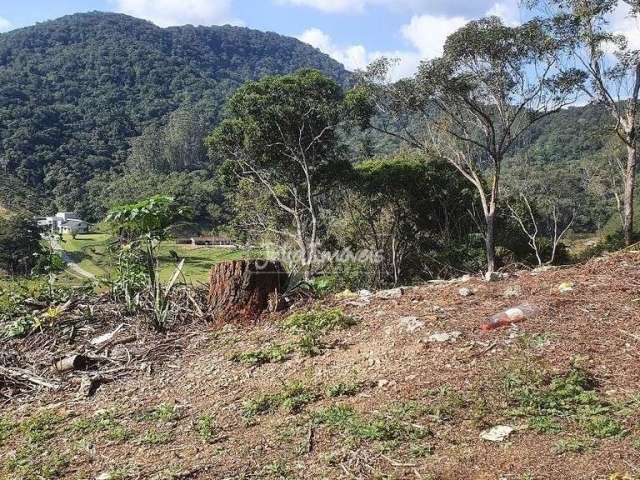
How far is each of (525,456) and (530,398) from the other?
52 cm

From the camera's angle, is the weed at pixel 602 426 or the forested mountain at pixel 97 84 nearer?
the weed at pixel 602 426

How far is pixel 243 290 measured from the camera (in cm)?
474

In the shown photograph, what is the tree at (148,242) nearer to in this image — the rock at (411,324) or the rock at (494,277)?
the rock at (411,324)

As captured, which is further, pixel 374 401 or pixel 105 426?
pixel 105 426

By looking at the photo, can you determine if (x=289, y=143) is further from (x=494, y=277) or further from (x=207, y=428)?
(x=207, y=428)

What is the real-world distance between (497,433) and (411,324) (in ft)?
4.62

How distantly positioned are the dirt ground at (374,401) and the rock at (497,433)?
3cm

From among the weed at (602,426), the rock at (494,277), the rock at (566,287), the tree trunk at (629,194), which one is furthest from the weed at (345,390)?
the tree trunk at (629,194)

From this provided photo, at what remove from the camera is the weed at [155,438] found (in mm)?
2949

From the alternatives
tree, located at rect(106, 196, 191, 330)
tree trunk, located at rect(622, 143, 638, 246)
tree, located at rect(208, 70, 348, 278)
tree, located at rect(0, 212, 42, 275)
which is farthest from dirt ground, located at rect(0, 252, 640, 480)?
tree, located at rect(0, 212, 42, 275)

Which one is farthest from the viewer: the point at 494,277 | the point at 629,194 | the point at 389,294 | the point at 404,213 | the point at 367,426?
the point at 404,213

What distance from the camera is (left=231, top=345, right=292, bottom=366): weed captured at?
382 cm

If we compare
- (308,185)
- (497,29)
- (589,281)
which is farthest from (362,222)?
(589,281)

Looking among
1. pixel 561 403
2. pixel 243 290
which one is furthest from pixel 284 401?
pixel 243 290
